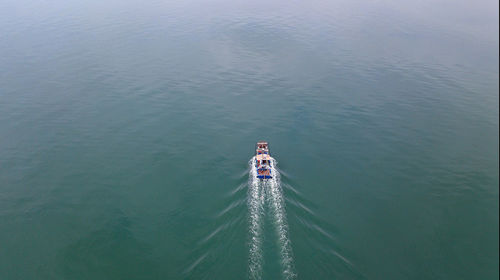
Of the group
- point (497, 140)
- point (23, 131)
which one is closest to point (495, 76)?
point (497, 140)

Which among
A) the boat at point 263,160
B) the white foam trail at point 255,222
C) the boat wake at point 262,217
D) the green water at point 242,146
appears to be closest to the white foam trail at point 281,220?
the boat wake at point 262,217

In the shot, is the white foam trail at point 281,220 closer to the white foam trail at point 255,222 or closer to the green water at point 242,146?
the green water at point 242,146

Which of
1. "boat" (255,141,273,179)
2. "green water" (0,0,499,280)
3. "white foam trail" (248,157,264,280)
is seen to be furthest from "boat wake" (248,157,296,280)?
"boat" (255,141,273,179)

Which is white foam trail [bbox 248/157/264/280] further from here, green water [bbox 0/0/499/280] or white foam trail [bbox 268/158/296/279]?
white foam trail [bbox 268/158/296/279]

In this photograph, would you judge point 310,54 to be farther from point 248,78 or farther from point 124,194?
point 124,194

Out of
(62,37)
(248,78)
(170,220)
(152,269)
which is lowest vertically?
(152,269)

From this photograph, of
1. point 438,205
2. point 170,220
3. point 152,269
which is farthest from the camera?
point 438,205
